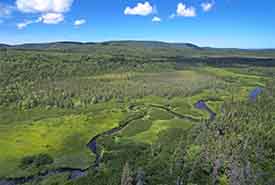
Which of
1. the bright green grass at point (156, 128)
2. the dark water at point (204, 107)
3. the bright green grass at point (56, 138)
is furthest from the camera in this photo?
the dark water at point (204, 107)

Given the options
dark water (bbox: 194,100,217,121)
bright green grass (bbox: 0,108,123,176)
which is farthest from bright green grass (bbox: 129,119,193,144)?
dark water (bbox: 194,100,217,121)

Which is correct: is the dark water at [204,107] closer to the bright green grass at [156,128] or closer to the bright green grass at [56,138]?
the bright green grass at [156,128]

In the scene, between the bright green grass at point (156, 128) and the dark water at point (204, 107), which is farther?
the dark water at point (204, 107)

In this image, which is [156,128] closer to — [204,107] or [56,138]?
[56,138]

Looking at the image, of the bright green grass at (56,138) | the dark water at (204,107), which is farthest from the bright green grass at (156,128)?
the dark water at (204,107)

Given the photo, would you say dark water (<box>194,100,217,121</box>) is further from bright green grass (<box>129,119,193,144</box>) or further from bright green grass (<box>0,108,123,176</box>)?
bright green grass (<box>0,108,123,176</box>)

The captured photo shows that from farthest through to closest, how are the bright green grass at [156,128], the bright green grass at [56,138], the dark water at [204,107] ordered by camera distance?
the dark water at [204,107]
the bright green grass at [156,128]
the bright green grass at [56,138]

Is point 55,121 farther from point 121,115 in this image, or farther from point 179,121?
point 179,121

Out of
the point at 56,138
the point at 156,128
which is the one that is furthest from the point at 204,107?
the point at 56,138
